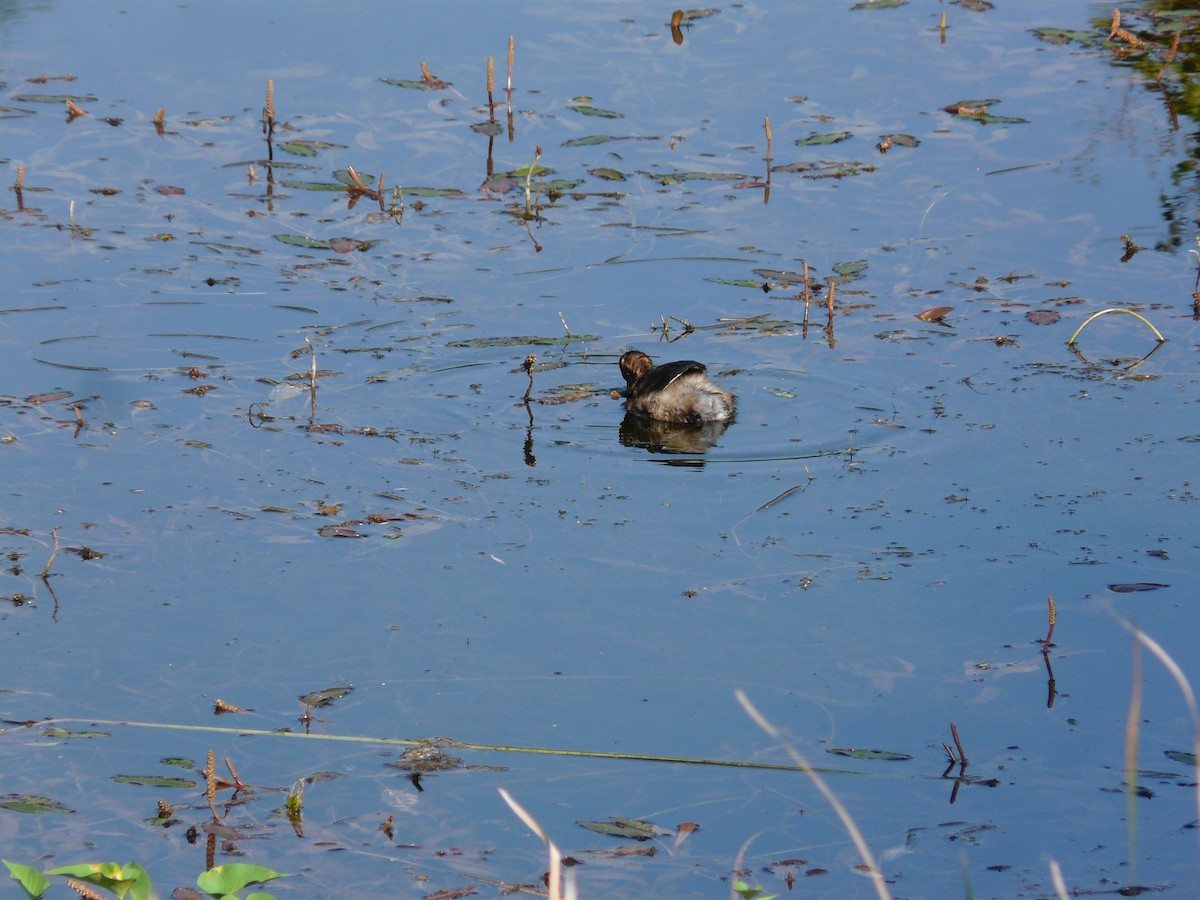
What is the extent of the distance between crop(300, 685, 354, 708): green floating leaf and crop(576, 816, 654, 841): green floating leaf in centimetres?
116

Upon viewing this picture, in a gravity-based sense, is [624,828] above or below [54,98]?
below

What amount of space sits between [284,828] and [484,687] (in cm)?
105

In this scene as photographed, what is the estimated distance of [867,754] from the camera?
516 cm

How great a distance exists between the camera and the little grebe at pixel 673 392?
26.8 ft

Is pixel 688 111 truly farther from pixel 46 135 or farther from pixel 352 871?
pixel 352 871

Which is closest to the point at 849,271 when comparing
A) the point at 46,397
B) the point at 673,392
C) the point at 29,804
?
the point at 673,392

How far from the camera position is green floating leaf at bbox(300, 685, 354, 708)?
17.9 feet

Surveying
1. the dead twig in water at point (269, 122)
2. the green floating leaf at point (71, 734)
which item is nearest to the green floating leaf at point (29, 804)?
the green floating leaf at point (71, 734)

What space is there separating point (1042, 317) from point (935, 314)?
0.62 m

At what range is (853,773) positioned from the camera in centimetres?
504

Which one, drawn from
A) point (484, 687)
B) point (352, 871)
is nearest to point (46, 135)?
point (484, 687)

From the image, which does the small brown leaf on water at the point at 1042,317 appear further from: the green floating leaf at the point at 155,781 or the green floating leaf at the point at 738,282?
the green floating leaf at the point at 155,781

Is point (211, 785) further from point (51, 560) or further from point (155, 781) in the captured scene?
point (51, 560)

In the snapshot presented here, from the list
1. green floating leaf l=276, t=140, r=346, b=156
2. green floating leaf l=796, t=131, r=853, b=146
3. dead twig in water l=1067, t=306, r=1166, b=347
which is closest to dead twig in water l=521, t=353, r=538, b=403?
dead twig in water l=1067, t=306, r=1166, b=347
